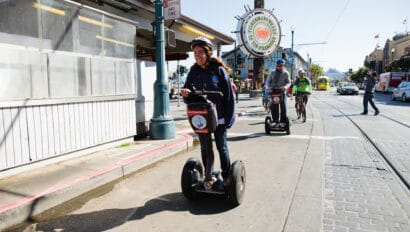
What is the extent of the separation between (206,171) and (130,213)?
0.97m

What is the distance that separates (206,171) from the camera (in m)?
3.58

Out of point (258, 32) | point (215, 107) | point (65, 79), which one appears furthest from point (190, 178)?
point (258, 32)

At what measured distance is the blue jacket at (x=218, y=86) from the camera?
3.52 m

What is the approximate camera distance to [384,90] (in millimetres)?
38969

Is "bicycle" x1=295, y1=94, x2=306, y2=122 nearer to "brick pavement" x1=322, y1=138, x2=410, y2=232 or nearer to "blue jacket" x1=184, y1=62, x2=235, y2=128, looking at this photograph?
"brick pavement" x1=322, y1=138, x2=410, y2=232

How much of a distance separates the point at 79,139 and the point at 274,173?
3.25 m

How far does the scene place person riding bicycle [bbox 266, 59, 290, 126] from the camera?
→ 26.3ft

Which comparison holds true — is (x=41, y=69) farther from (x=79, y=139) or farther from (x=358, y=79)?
(x=358, y=79)

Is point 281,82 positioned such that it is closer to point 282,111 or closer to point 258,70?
point 282,111

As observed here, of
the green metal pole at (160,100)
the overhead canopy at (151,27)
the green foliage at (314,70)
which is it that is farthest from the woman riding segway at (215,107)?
the green foliage at (314,70)

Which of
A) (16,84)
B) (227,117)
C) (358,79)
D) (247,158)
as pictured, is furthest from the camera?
(358,79)

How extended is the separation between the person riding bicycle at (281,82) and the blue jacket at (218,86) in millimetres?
4705

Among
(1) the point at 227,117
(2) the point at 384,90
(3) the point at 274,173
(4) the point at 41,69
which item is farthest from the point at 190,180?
(2) the point at 384,90

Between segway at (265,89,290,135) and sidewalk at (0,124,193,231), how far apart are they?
3.13 m
